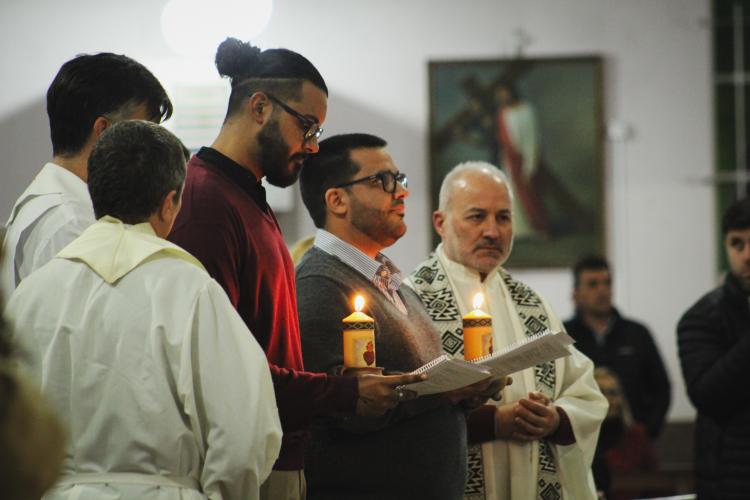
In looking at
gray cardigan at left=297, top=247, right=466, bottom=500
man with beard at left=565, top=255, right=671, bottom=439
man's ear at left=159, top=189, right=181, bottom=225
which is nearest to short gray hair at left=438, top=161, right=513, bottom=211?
gray cardigan at left=297, top=247, right=466, bottom=500

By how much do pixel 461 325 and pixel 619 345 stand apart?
2.51 m

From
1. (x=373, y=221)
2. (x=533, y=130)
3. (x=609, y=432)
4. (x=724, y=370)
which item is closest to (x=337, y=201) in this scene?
(x=373, y=221)

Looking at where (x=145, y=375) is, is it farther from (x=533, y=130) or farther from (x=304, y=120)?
(x=533, y=130)

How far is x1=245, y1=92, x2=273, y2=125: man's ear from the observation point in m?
2.79

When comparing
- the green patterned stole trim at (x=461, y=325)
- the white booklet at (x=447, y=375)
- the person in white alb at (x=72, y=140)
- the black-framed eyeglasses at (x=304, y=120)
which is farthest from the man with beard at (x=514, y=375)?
the person in white alb at (x=72, y=140)

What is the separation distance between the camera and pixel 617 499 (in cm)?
575

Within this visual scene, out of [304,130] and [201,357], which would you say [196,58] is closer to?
[304,130]

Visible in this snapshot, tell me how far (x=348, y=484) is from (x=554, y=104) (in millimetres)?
4816

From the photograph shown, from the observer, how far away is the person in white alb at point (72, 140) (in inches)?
103

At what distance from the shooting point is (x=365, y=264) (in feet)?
10.4

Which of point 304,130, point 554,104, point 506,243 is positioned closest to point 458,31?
point 554,104

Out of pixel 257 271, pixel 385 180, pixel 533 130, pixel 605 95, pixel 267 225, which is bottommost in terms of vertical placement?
pixel 257 271

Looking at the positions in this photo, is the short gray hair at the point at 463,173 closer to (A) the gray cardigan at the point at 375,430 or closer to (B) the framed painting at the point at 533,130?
(A) the gray cardigan at the point at 375,430

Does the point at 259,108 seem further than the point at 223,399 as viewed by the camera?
Yes
